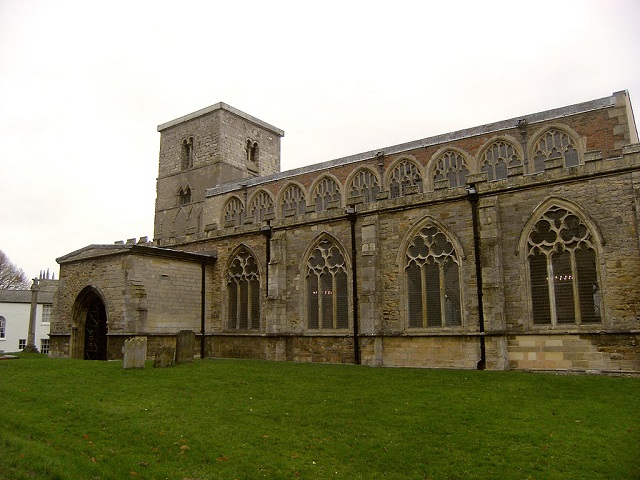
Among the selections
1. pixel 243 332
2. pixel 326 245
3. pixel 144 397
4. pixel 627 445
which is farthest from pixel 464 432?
pixel 243 332

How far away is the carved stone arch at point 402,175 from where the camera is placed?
29375 mm

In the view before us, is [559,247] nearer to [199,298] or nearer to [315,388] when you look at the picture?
[315,388]

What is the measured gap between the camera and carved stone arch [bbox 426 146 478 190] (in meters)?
27.8

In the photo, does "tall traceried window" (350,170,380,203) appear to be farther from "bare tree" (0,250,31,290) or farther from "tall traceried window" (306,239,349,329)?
"bare tree" (0,250,31,290)

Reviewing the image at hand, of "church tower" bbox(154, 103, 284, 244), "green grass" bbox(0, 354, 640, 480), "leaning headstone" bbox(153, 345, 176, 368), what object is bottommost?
"green grass" bbox(0, 354, 640, 480)

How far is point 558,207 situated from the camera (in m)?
18.2

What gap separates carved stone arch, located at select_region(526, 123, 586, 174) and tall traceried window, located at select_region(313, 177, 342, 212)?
1136 centimetres

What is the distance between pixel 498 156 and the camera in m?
27.1

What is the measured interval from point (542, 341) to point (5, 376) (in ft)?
56.3

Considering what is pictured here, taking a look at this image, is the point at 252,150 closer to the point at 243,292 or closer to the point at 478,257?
the point at 243,292

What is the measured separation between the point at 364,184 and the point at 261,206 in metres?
8.03

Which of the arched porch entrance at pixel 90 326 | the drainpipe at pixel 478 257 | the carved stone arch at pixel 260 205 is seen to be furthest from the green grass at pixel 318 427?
the carved stone arch at pixel 260 205

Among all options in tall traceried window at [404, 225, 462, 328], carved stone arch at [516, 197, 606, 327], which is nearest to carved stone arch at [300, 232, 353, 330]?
tall traceried window at [404, 225, 462, 328]

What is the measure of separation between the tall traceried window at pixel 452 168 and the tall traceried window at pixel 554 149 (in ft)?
11.4
